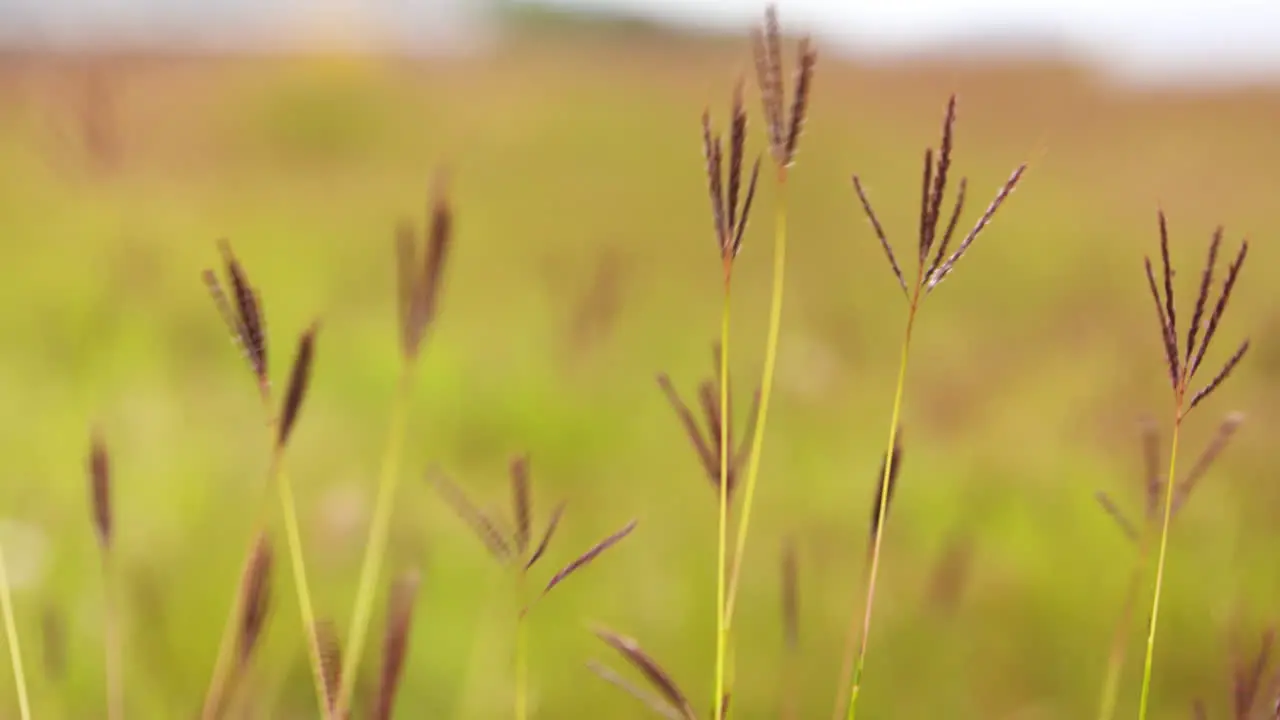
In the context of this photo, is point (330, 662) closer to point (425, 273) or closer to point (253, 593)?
point (253, 593)

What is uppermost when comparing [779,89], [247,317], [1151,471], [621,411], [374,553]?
[779,89]

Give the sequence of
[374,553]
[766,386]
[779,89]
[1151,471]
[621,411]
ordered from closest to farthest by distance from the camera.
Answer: [779,89] → [766,386] → [1151,471] → [374,553] → [621,411]

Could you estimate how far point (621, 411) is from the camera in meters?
2.47

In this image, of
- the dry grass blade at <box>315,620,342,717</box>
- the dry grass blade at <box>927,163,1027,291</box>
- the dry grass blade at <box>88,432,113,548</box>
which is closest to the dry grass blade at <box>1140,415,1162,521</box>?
the dry grass blade at <box>927,163,1027,291</box>

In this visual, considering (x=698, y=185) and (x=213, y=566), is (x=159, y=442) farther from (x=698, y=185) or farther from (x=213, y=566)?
(x=698, y=185)

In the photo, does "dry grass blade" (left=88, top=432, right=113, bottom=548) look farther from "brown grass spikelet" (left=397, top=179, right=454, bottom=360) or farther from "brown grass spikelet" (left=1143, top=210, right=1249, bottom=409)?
"brown grass spikelet" (left=1143, top=210, right=1249, bottom=409)

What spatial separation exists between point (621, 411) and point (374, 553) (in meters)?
1.25

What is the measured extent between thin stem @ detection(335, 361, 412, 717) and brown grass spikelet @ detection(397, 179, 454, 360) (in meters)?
0.03

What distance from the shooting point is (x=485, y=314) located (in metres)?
3.34

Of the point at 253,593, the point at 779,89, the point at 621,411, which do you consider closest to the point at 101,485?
the point at 253,593

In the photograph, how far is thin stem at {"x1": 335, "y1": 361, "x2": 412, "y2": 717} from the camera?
66 centimetres

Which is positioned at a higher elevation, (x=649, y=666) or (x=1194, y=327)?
(x=1194, y=327)

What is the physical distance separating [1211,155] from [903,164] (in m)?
1.98

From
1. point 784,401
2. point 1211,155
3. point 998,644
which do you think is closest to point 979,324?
point 784,401
